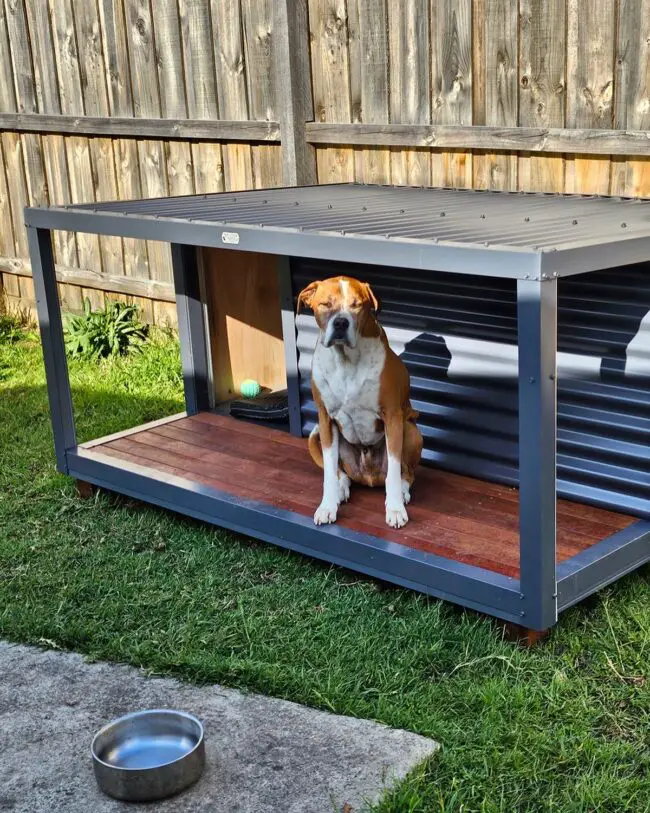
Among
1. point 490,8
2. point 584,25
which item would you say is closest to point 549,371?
point 584,25

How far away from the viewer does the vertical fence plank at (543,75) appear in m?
4.74

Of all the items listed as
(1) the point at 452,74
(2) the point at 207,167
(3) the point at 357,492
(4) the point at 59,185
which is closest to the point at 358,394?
(3) the point at 357,492

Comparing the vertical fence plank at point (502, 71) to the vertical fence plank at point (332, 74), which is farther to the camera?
the vertical fence plank at point (332, 74)

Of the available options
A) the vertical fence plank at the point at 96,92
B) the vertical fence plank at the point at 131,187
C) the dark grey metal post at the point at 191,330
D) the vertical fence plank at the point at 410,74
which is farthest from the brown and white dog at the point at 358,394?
the vertical fence plank at the point at 96,92

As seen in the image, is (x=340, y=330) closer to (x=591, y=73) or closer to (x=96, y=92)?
(x=591, y=73)

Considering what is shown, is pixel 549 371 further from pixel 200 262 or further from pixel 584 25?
pixel 200 262

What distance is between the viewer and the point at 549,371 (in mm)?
3389

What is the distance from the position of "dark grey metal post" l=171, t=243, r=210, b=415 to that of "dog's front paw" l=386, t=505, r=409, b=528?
2158 millimetres

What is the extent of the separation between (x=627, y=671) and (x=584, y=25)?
108 inches

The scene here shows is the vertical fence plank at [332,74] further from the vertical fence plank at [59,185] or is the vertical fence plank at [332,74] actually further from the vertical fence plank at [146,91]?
the vertical fence plank at [59,185]

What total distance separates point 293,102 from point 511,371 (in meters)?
2.37

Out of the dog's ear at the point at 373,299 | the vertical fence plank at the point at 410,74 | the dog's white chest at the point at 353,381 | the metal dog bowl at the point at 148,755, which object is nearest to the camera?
the metal dog bowl at the point at 148,755

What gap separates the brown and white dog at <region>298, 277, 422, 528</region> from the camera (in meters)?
4.18

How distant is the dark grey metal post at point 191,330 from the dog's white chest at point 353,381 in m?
1.89
